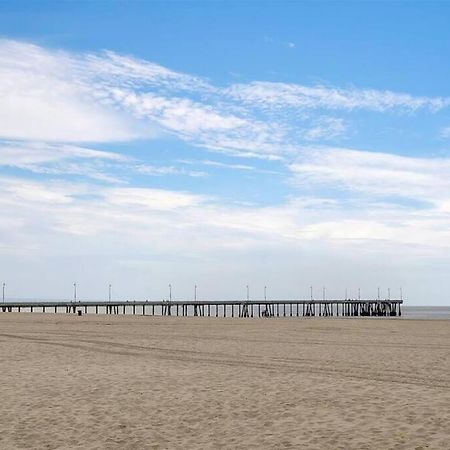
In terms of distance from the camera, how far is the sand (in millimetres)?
10688

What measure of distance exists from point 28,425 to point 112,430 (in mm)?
1670

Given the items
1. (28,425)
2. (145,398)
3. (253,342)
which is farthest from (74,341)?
(28,425)

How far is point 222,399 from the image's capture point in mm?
14227

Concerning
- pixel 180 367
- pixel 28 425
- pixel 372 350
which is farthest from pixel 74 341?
pixel 28 425

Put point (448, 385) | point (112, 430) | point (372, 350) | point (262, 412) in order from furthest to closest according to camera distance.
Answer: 1. point (372, 350)
2. point (448, 385)
3. point (262, 412)
4. point (112, 430)

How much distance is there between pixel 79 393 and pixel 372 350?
51.5ft

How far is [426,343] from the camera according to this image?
1243 inches

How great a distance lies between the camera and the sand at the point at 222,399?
10688 mm

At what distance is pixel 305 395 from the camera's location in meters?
14.5

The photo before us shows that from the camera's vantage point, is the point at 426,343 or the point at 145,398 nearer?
the point at 145,398

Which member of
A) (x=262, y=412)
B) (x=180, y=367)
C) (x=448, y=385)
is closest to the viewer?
(x=262, y=412)

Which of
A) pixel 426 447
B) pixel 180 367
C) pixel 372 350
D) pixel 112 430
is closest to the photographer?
pixel 426 447

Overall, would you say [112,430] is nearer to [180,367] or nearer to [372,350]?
[180,367]

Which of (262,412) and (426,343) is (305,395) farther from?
(426,343)
